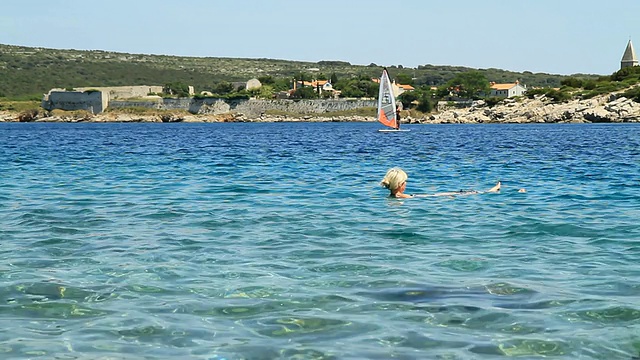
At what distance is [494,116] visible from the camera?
12181cm

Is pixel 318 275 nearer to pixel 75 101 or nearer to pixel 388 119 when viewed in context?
pixel 388 119

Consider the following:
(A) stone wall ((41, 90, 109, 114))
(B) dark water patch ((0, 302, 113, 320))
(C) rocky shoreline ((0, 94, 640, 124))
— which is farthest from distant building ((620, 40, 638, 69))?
(B) dark water patch ((0, 302, 113, 320))

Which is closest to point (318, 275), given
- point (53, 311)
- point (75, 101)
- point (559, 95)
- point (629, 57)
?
point (53, 311)

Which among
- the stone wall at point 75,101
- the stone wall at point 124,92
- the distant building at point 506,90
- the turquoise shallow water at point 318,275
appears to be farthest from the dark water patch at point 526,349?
the distant building at point 506,90

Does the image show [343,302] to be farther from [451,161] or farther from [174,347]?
[451,161]

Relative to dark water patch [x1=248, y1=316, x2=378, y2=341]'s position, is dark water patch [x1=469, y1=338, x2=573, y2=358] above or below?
above

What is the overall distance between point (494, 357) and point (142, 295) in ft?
12.1

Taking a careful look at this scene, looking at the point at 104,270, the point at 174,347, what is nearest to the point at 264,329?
the point at 174,347

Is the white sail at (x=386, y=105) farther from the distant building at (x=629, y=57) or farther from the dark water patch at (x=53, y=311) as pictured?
the distant building at (x=629, y=57)

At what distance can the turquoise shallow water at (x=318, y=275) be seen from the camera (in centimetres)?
654

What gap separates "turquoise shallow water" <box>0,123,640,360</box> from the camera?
6.54 meters

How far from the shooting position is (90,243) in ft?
37.3

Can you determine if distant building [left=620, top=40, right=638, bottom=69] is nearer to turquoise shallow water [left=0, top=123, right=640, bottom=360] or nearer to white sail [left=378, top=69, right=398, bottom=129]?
white sail [left=378, top=69, right=398, bottom=129]

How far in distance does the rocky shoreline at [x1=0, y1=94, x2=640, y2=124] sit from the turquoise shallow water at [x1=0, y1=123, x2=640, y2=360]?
8520 centimetres
